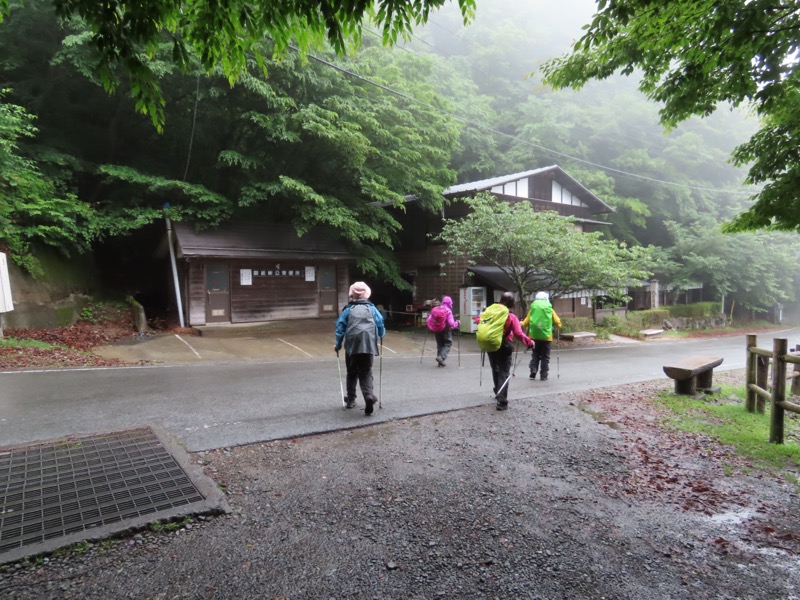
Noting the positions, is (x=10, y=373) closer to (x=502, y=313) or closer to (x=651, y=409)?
(x=502, y=313)

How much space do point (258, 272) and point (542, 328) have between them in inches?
439

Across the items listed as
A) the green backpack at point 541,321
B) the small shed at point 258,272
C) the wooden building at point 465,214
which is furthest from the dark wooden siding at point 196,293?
the green backpack at point 541,321

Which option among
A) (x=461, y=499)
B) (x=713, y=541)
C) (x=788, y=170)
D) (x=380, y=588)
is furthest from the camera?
(x=788, y=170)

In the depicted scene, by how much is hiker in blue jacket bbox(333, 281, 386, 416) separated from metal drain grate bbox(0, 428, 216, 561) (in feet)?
7.62

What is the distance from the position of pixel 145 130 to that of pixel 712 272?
2982 cm

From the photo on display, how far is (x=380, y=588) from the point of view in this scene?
2.57 metres

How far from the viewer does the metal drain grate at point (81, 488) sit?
3.04m

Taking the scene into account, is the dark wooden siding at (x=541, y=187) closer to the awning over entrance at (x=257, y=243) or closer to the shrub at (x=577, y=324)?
the shrub at (x=577, y=324)

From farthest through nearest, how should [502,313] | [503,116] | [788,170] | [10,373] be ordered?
[503,116] → [10,373] → [502,313] → [788,170]

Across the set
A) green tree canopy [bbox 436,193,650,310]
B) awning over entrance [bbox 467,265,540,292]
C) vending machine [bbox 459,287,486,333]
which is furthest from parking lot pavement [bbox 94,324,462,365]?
awning over entrance [bbox 467,265,540,292]

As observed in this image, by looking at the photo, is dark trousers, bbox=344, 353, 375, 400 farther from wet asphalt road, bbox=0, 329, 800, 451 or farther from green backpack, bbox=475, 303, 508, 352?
green backpack, bbox=475, 303, 508, 352

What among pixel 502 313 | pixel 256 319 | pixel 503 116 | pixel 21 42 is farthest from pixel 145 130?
pixel 503 116

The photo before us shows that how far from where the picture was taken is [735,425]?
234 inches

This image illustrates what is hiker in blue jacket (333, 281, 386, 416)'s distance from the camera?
569 centimetres
